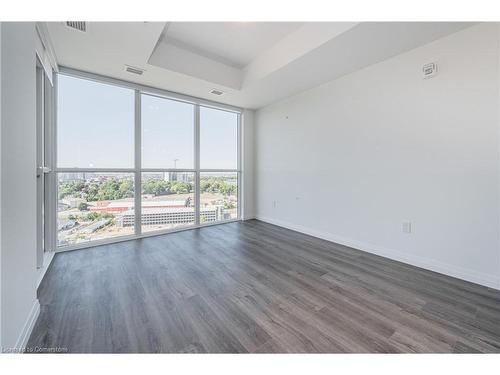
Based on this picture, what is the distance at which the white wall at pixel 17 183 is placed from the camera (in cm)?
114

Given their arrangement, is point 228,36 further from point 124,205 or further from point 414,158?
point 124,205

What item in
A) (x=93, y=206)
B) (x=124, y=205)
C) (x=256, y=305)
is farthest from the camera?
(x=124, y=205)

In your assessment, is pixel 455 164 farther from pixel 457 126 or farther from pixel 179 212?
pixel 179 212

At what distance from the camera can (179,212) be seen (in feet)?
13.2

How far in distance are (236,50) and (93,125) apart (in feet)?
7.90

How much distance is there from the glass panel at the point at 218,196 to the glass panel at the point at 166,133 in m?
0.52

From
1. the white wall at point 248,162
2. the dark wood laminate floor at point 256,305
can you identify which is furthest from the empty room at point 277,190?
the white wall at point 248,162

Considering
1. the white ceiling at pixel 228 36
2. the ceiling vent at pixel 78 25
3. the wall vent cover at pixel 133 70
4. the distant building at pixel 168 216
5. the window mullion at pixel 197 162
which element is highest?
the white ceiling at pixel 228 36

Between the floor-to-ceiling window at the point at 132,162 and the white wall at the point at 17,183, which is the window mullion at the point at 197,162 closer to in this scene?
the floor-to-ceiling window at the point at 132,162

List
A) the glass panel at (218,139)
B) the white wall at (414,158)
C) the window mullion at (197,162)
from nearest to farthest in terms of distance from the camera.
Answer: the white wall at (414,158) < the window mullion at (197,162) < the glass panel at (218,139)

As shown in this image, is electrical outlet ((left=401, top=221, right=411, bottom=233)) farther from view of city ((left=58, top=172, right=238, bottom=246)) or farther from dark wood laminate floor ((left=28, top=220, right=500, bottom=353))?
view of city ((left=58, top=172, right=238, bottom=246))

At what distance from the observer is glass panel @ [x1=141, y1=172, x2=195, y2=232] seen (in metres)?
3.66

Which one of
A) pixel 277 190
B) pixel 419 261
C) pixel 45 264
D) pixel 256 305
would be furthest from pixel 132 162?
pixel 419 261

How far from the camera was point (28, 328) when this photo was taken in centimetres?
138
